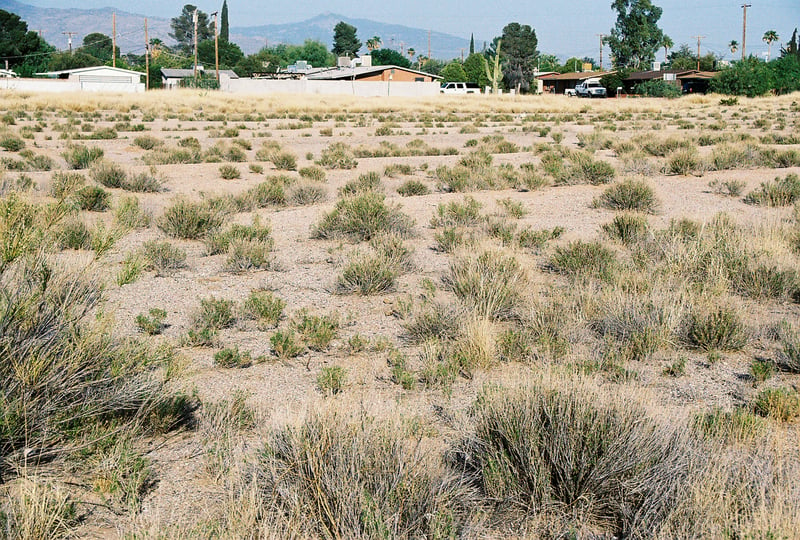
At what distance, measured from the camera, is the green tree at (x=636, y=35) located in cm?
13012

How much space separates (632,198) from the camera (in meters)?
15.2

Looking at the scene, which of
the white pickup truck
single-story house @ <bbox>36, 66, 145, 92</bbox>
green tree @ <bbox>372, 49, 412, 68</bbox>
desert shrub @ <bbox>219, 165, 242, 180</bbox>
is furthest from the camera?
green tree @ <bbox>372, 49, 412, 68</bbox>

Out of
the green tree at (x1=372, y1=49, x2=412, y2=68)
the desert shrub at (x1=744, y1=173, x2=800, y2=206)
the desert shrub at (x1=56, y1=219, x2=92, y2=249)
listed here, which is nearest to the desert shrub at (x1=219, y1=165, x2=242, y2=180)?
the desert shrub at (x1=56, y1=219, x2=92, y2=249)

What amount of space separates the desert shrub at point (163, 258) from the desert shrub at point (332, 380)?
180 inches

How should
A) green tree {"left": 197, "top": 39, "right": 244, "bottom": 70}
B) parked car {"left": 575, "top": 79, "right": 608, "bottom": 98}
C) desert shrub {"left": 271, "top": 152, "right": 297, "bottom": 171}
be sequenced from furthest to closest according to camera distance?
green tree {"left": 197, "top": 39, "right": 244, "bottom": 70}
parked car {"left": 575, "top": 79, "right": 608, "bottom": 98}
desert shrub {"left": 271, "top": 152, "right": 297, "bottom": 171}

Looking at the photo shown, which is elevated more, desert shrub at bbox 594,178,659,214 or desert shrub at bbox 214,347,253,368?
desert shrub at bbox 594,178,659,214

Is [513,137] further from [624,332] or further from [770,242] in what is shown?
[624,332]

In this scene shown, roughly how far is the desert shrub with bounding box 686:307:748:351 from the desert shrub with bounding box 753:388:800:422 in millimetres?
1483

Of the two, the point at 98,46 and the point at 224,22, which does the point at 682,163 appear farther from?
the point at 98,46

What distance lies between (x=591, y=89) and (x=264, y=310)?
97.9 m

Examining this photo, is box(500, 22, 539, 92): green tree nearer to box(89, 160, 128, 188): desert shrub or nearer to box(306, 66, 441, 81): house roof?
box(306, 66, 441, 81): house roof

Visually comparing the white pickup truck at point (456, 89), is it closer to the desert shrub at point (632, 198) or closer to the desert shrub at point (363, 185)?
the desert shrub at point (363, 185)

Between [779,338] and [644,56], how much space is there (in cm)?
13384

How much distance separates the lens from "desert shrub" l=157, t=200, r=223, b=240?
41.7 ft
